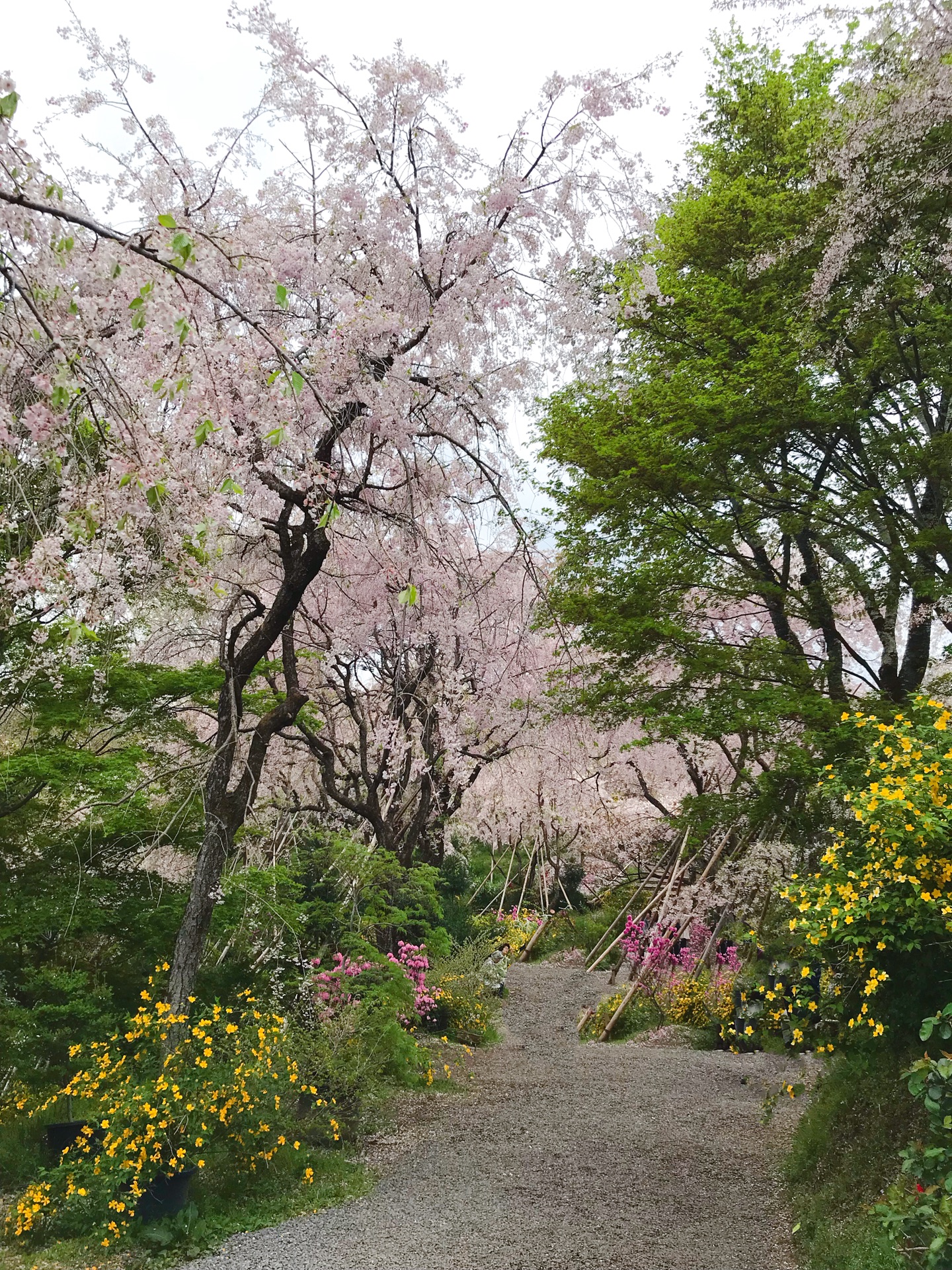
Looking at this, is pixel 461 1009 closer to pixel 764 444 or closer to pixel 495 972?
pixel 495 972

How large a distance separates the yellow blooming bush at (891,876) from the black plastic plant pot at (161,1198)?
3785 millimetres

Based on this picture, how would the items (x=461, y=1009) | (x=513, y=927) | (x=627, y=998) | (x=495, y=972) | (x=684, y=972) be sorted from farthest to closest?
(x=513, y=927), (x=495, y=972), (x=684, y=972), (x=627, y=998), (x=461, y=1009)

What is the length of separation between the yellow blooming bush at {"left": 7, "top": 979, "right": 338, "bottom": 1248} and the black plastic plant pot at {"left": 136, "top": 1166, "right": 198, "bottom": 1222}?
50 millimetres

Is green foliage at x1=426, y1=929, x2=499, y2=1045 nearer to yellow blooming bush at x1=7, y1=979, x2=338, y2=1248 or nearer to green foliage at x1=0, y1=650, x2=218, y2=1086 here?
yellow blooming bush at x1=7, y1=979, x2=338, y2=1248

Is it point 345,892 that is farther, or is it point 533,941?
point 533,941

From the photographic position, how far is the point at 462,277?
5.41 m

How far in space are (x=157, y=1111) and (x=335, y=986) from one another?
2.65 m

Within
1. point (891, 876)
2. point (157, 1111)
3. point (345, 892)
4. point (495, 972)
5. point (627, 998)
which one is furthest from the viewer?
point (495, 972)

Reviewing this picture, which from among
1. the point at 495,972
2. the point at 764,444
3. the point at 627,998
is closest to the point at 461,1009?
the point at 495,972

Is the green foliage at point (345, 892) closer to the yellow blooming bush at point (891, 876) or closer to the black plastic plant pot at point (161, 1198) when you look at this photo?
the black plastic plant pot at point (161, 1198)

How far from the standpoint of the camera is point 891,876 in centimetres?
423

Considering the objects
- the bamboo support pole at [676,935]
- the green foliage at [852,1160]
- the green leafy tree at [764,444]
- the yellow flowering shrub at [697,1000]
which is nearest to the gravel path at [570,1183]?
the green foliage at [852,1160]

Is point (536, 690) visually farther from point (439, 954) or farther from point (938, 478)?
point (938, 478)

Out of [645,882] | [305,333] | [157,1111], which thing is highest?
[305,333]
